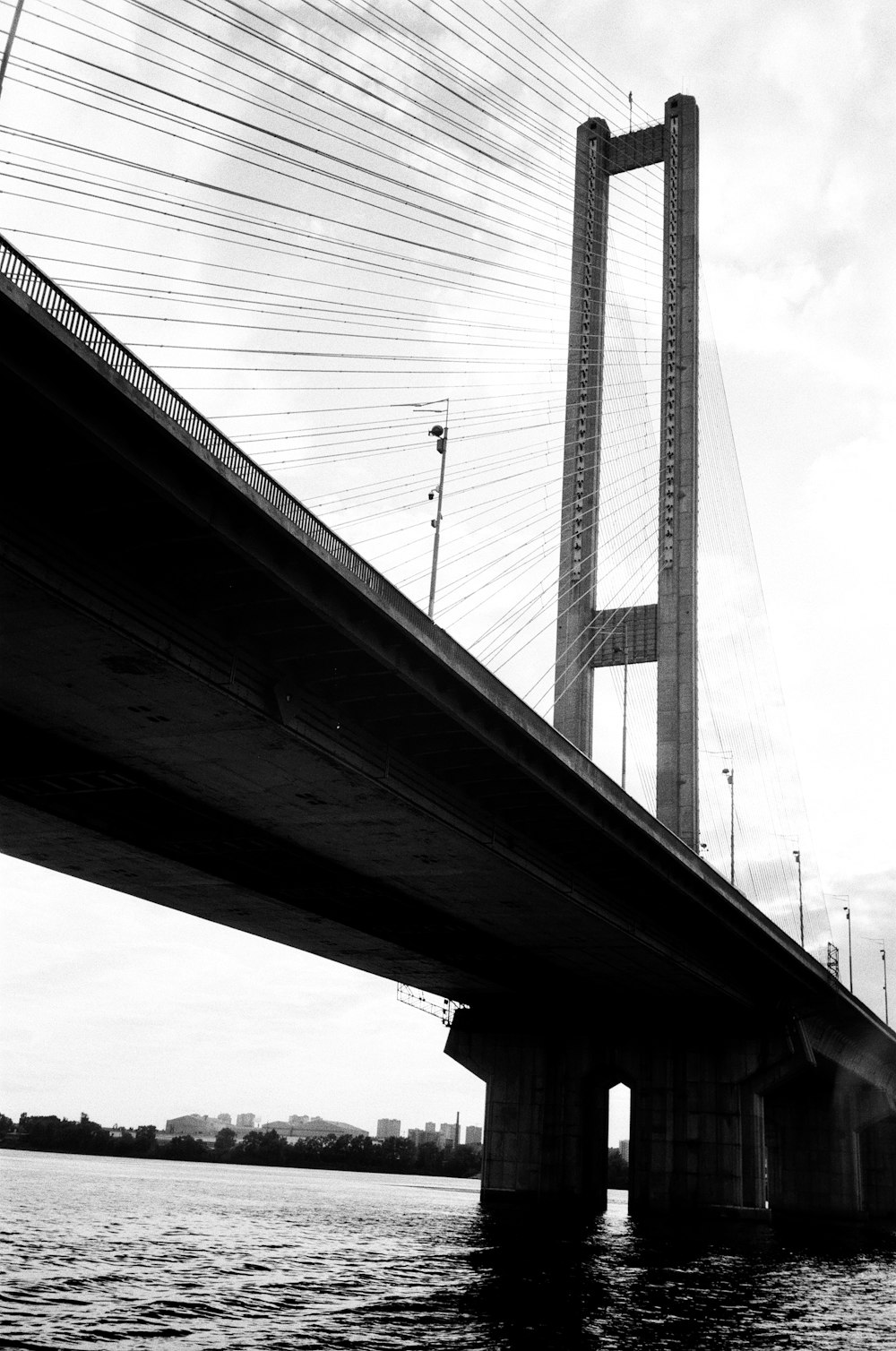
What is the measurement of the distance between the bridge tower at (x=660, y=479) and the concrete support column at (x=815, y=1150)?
131 feet

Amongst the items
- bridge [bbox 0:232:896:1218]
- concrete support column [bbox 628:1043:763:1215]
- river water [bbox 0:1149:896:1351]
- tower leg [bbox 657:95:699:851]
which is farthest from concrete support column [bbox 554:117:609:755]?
river water [bbox 0:1149:896:1351]

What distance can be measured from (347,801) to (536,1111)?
37.2 m

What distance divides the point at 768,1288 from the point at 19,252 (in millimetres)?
30379

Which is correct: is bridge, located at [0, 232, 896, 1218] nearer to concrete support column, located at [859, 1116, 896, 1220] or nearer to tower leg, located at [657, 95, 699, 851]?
tower leg, located at [657, 95, 699, 851]

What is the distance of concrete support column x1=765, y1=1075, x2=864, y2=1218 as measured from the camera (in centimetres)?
8188

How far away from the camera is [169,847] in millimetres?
38125

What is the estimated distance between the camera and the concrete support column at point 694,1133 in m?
58.2

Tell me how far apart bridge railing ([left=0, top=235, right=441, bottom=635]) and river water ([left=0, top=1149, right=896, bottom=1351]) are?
1312 centimetres

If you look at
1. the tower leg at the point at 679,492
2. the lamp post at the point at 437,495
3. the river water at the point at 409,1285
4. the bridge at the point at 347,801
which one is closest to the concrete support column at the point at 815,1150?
the bridge at the point at 347,801

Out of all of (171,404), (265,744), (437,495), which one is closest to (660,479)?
(437,495)

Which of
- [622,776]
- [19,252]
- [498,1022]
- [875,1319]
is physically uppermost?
[622,776]

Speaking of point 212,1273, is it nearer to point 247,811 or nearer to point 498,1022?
point 247,811

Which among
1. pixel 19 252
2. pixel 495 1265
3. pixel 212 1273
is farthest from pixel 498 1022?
pixel 19 252

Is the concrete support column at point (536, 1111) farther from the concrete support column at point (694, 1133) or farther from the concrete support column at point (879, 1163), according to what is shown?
the concrete support column at point (879, 1163)
